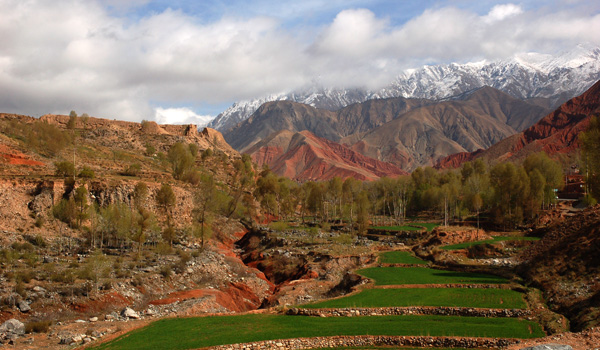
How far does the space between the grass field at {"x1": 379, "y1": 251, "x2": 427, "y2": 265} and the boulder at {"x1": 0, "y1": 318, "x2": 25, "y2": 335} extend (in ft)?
105

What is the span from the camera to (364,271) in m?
38.8

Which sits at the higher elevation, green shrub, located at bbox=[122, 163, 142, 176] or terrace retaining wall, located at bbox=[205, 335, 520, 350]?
green shrub, located at bbox=[122, 163, 142, 176]

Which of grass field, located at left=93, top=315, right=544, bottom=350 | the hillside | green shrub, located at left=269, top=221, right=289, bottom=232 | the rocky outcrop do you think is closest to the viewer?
grass field, located at left=93, top=315, right=544, bottom=350

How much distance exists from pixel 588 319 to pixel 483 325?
4.92 metres

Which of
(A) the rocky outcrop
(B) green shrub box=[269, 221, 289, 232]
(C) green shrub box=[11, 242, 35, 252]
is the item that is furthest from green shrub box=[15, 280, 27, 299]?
(A) the rocky outcrop

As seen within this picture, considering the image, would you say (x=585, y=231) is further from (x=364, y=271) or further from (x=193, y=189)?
(x=193, y=189)

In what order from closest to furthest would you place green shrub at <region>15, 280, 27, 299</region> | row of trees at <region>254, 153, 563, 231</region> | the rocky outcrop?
green shrub at <region>15, 280, 27, 299</region> → the rocky outcrop → row of trees at <region>254, 153, 563, 231</region>

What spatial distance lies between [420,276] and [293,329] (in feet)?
58.1

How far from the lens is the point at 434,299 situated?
26547 mm

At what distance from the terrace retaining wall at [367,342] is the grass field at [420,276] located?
13.8 m

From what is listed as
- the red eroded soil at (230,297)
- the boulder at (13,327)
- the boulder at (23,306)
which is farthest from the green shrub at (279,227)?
the boulder at (13,327)

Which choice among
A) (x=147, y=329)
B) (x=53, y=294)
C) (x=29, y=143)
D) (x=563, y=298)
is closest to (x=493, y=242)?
(x=563, y=298)

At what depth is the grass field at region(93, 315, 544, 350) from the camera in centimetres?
1927

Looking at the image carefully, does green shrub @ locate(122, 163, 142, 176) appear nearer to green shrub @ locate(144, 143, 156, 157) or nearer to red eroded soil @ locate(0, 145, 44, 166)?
red eroded soil @ locate(0, 145, 44, 166)
